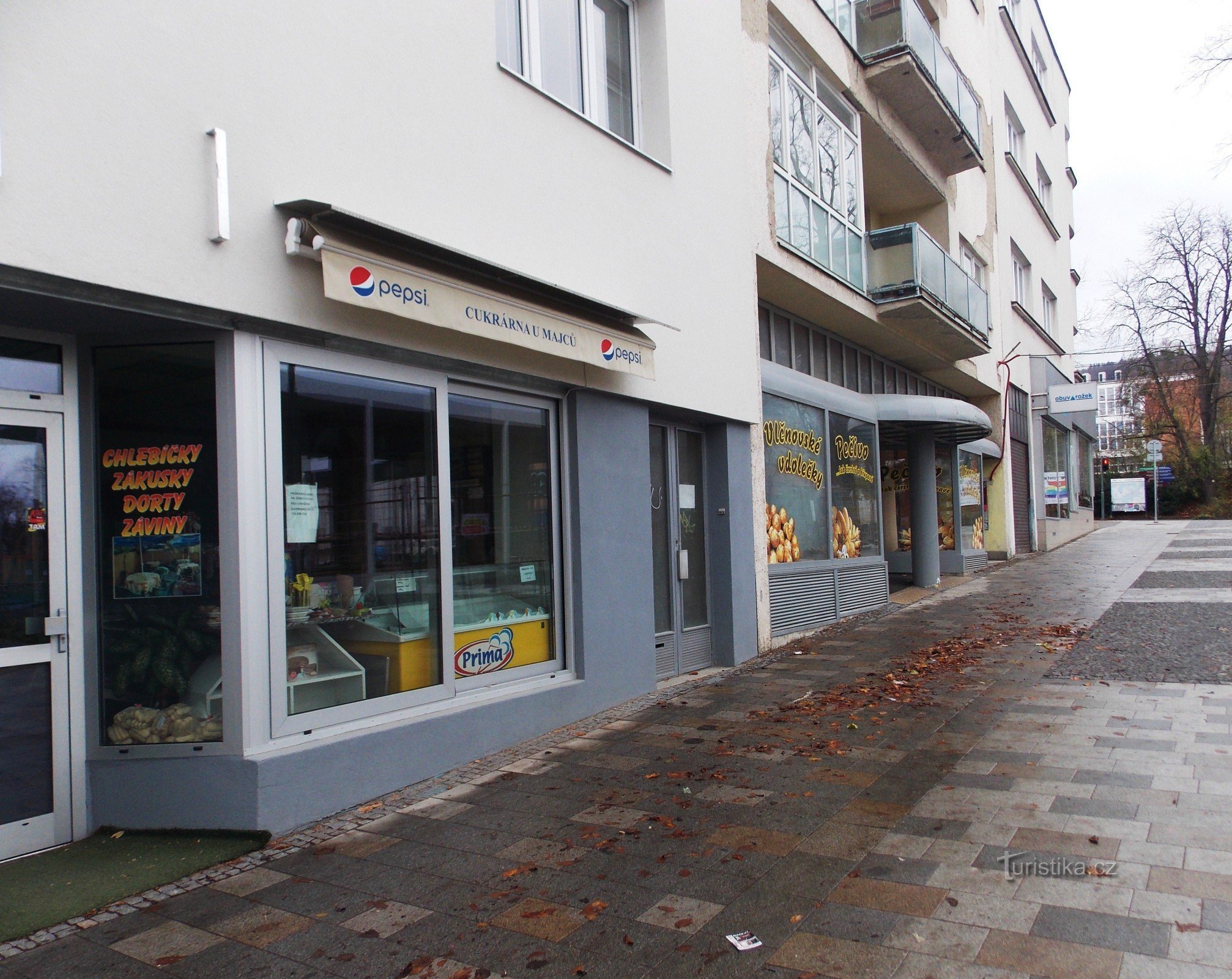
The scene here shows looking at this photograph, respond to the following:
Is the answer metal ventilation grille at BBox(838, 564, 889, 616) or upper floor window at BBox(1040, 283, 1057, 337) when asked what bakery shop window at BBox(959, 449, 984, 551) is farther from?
upper floor window at BBox(1040, 283, 1057, 337)

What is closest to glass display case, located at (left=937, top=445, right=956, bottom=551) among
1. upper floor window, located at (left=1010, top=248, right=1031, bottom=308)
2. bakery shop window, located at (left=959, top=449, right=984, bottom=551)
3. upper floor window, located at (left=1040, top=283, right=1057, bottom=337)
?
bakery shop window, located at (left=959, top=449, right=984, bottom=551)

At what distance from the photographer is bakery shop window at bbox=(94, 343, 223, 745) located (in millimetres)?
4699

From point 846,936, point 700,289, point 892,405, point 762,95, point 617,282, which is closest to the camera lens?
point 846,936

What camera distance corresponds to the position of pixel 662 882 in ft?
12.7

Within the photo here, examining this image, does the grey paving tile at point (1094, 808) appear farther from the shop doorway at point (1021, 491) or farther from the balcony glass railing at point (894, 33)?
the shop doorway at point (1021, 491)

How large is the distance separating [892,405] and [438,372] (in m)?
9.53

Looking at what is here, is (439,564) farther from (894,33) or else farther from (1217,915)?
(894,33)

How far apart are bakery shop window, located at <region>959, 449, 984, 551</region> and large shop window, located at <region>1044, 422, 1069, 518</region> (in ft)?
20.6

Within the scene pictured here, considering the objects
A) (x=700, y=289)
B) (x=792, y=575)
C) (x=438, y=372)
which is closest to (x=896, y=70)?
(x=700, y=289)

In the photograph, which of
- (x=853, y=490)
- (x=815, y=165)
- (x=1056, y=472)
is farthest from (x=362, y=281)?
(x=1056, y=472)

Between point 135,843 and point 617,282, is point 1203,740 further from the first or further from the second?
point 135,843

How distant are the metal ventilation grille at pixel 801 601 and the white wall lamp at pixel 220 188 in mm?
7112

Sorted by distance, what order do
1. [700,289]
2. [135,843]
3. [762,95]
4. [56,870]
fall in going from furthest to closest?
[762,95], [700,289], [135,843], [56,870]

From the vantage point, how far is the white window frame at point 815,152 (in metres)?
10.9
